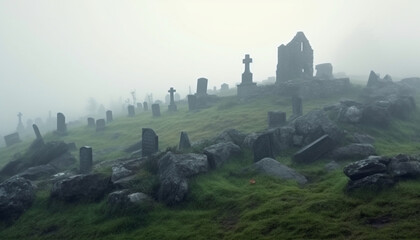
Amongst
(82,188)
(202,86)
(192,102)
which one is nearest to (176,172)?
(82,188)

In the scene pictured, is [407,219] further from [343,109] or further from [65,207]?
[343,109]

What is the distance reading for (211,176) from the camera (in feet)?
44.4

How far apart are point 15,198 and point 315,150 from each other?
488 inches

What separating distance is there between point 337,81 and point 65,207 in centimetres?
2766

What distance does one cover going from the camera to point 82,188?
1332cm

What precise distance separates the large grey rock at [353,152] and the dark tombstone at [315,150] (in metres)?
0.40

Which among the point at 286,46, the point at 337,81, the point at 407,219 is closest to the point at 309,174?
the point at 407,219

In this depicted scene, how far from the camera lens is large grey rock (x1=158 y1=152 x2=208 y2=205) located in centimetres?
1182

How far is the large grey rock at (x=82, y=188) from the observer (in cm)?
1318

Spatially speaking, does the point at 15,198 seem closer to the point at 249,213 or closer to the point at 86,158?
the point at 86,158

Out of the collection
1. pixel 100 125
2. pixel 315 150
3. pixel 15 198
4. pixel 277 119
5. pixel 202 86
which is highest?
pixel 202 86

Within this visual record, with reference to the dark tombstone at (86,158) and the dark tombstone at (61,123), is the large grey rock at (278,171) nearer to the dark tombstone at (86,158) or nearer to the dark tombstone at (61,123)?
the dark tombstone at (86,158)

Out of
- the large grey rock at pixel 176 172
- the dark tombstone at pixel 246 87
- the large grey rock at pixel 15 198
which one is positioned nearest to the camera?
the large grey rock at pixel 176 172

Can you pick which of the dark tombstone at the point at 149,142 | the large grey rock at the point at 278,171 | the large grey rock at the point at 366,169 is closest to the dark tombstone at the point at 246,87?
the dark tombstone at the point at 149,142
